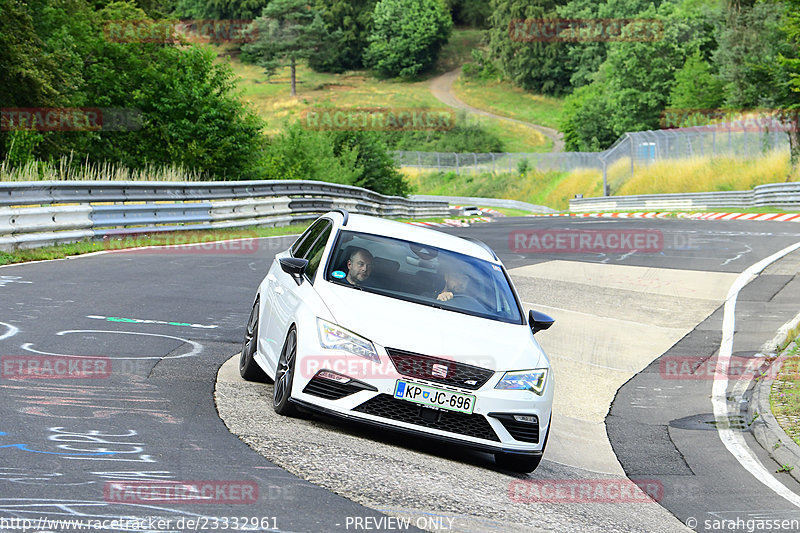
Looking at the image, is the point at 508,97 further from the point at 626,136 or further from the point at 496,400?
Answer: the point at 496,400

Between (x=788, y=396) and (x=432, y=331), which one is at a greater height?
(x=432, y=331)

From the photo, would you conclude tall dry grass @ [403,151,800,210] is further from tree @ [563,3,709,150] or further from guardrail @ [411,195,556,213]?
tree @ [563,3,709,150]

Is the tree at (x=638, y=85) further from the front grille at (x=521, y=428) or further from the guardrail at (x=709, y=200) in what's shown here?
the front grille at (x=521, y=428)

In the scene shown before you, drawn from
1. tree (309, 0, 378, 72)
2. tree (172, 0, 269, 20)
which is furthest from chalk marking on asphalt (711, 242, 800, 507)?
tree (172, 0, 269, 20)

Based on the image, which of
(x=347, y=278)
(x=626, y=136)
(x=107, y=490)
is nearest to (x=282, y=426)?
(x=347, y=278)

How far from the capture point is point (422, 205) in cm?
4544

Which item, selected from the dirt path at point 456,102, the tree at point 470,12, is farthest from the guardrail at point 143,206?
the tree at point 470,12

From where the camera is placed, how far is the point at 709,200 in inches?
1969

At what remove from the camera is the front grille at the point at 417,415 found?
274 inches

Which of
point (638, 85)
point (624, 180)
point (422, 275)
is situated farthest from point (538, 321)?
point (638, 85)

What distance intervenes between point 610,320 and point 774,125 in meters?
42.4

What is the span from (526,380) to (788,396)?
167 inches

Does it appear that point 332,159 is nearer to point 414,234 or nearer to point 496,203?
point 414,234

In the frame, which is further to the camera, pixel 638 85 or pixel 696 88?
pixel 638 85
